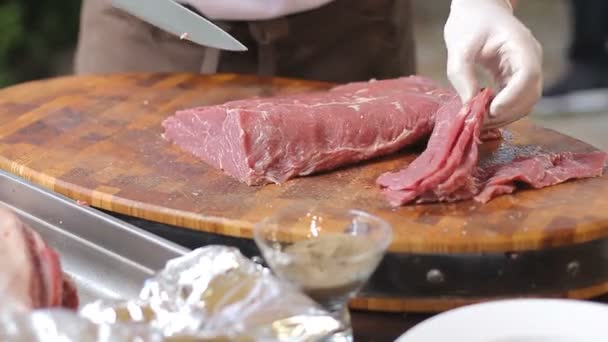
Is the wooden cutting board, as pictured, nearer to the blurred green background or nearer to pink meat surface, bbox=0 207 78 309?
pink meat surface, bbox=0 207 78 309

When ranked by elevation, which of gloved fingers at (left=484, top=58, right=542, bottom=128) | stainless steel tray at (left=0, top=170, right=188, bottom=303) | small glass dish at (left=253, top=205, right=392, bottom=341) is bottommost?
stainless steel tray at (left=0, top=170, right=188, bottom=303)

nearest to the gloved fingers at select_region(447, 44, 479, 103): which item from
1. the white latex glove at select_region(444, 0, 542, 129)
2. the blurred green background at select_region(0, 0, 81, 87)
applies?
the white latex glove at select_region(444, 0, 542, 129)

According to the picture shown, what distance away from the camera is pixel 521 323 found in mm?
1204

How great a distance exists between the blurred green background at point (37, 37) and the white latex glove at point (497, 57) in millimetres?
3032

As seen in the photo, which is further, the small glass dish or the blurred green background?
the blurred green background

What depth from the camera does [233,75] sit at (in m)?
2.30

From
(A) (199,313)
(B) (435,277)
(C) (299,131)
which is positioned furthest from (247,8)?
(A) (199,313)

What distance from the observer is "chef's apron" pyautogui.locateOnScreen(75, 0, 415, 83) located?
228 cm

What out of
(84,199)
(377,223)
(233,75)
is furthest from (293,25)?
(377,223)

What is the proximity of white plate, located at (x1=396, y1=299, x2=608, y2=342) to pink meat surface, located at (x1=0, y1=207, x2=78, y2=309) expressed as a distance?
435mm

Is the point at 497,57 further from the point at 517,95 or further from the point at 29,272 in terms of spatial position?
the point at 29,272

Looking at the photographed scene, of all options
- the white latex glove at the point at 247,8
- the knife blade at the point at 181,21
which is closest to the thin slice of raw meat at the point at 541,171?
the knife blade at the point at 181,21

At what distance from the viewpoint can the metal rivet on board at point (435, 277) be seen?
1439 millimetres

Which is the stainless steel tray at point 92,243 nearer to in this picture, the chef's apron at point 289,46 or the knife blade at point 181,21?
the knife blade at point 181,21
